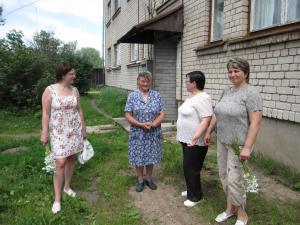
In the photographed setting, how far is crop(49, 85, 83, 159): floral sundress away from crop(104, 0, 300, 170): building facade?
9.30 feet

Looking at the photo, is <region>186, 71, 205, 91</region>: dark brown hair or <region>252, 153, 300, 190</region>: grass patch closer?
<region>186, 71, 205, 91</region>: dark brown hair

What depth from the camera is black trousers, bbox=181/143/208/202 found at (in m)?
3.62

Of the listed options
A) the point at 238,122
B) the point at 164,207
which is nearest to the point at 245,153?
the point at 238,122

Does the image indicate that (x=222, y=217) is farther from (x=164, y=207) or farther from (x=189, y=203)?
(x=164, y=207)

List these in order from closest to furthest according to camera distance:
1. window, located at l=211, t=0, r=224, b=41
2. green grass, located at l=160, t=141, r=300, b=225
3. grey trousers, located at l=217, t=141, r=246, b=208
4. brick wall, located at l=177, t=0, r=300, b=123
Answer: grey trousers, located at l=217, t=141, r=246, b=208 < green grass, located at l=160, t=141, r=300, b=225 < brick wall, located at l=177, t=0, r=300, b=123 < window, located at l=211, t=0, r=224, b=41

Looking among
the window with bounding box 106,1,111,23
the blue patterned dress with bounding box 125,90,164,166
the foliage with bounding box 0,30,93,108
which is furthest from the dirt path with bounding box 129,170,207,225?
the window with bounding box 106,1,111,23

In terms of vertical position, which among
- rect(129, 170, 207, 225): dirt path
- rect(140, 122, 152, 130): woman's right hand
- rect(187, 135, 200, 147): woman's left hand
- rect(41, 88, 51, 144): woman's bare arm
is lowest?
rect(129, 170, 207, 225): dirt path

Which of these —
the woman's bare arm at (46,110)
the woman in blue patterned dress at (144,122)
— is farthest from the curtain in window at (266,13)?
the woman's bare arm at (46,110)

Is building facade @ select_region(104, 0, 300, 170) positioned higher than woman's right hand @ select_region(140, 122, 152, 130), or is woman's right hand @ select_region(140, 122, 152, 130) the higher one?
building facade @ select_region(104, 0, 300, 170)

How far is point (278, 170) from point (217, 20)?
3.32 meters

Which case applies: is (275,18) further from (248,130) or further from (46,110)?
(46,110)

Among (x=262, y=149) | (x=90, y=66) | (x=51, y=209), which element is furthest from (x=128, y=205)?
(x=90, y=66)

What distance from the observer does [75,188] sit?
4484mm

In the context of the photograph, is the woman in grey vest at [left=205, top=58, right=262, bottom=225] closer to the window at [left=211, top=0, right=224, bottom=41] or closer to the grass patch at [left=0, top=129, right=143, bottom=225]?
the grass patch at [left=0, top=129, right=143, bottom=225]
